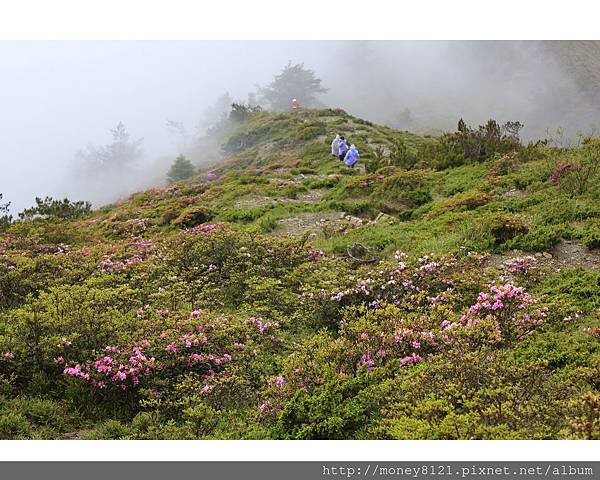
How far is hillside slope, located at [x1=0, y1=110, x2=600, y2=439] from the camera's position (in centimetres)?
539

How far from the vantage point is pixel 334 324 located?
332 inches

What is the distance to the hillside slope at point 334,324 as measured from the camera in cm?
539

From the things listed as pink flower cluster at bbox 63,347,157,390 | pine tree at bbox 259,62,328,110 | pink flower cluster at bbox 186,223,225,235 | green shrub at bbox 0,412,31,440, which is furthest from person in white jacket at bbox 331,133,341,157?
pine tree at bbox 259,62,328,110

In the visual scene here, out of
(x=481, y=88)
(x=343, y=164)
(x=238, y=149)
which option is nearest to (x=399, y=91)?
(x=481, y=88)

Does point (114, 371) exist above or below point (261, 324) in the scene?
below

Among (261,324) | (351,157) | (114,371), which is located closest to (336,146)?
(351,157)

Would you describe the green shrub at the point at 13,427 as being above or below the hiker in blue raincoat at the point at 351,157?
below

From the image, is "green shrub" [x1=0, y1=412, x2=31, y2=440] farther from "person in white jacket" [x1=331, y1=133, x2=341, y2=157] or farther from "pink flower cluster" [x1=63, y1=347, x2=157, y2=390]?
"person in white jacket" [x1=331, y1=133, x2=341, y2=157]

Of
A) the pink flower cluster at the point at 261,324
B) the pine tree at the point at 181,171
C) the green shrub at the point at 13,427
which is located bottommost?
the green shrub at the point at 13,427

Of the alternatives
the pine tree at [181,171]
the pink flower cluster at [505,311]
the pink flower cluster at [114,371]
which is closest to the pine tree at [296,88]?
the pine tree at [181,171]

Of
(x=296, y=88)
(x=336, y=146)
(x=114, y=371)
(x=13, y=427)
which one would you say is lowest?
(x=13, y=427)

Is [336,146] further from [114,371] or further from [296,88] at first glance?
[296,88]

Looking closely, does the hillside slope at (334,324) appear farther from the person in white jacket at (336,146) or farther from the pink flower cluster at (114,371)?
the person in white jacket at (336,146)

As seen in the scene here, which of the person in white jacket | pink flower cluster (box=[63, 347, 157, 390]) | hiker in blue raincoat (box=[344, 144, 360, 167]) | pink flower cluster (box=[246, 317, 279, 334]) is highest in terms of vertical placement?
the person in white jacket
